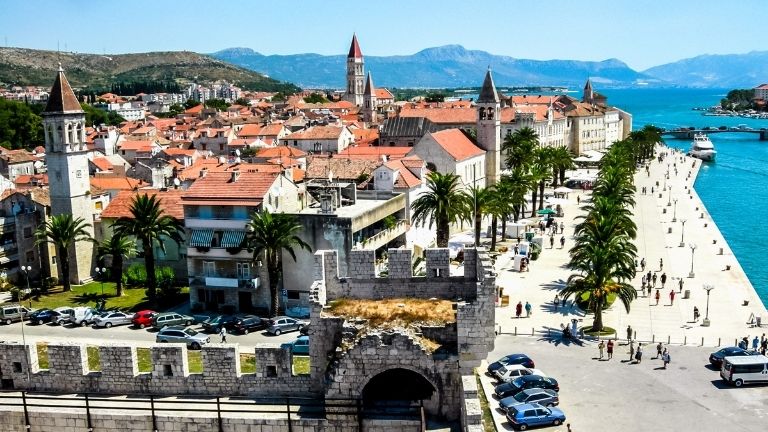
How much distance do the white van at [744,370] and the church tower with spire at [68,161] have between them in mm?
45289

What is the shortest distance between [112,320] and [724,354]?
34667 mm

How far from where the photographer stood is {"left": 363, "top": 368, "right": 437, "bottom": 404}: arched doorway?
18781mm

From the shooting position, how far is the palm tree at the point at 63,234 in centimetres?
5200

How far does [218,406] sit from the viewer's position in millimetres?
18719

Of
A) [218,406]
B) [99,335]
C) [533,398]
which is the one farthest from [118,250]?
[218,406]

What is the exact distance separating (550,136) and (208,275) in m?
102

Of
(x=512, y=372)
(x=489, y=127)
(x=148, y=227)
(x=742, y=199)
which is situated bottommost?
(x=742, y=199)

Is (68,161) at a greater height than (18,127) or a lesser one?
lesser

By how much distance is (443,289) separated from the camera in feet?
70.8

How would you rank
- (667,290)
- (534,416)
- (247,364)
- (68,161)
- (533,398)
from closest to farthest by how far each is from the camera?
(247,364) → (534,416) → (533,398) → (667,290) → (68,161)

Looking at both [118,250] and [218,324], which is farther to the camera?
[118,250]

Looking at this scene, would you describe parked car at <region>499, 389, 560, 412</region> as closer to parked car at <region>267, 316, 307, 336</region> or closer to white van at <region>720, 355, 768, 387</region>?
white van at <region>720, 355, 768, 387</region>

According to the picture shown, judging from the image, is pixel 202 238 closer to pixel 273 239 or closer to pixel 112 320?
pixel 273 239

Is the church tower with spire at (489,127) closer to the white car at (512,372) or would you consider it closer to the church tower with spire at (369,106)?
the white car at (512,372)
